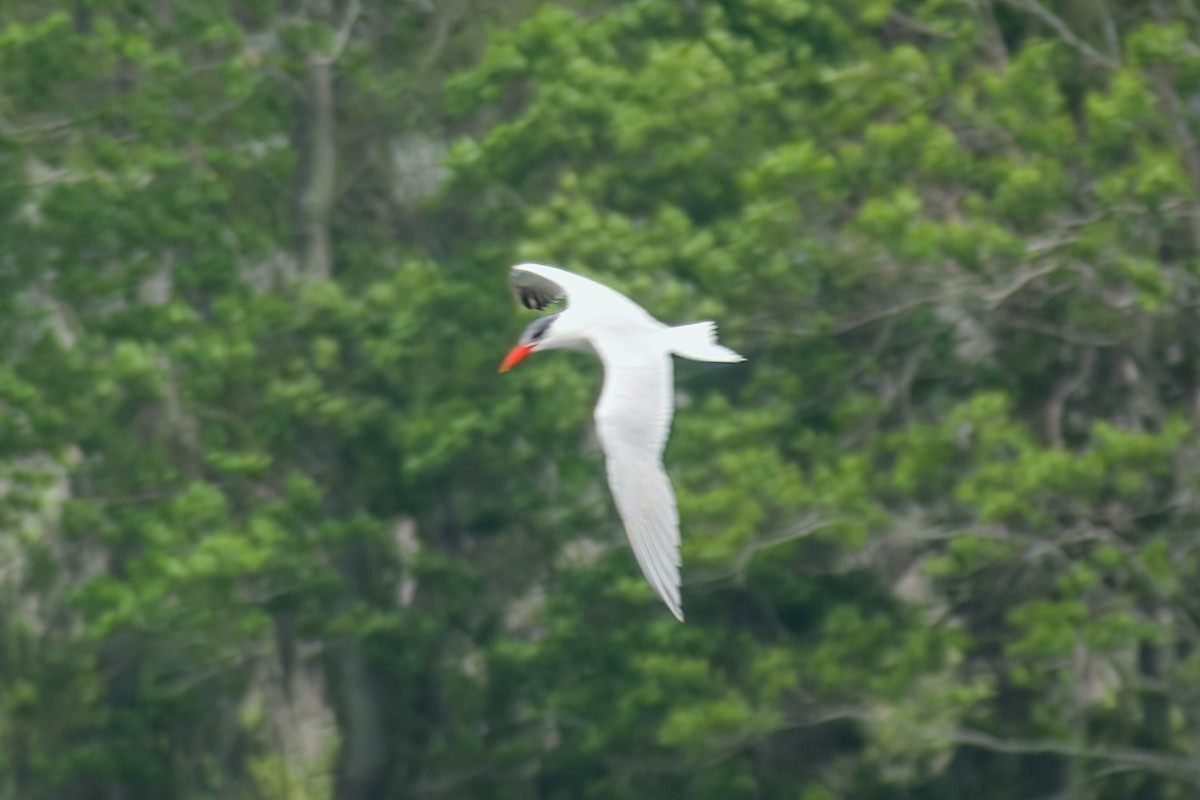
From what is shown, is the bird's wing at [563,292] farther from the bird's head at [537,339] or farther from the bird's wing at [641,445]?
the bird's wing at [641,445]

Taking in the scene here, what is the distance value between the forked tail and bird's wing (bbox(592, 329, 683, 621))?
0.06 meters

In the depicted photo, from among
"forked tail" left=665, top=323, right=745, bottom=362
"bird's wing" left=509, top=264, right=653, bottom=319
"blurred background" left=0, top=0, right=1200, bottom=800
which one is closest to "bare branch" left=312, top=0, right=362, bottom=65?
"blurred background" left=0, top=0, right=1200, bottom=800

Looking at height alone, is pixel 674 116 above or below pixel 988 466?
above

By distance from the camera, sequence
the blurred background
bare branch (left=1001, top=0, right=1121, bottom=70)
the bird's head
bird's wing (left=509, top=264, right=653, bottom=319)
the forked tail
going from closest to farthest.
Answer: the forked tail, the bird's head, bird's wing (left=509, top=264, right=653, bottom=319), the blurred background, bare branch (left=1001, top=0, right=1121, bottom=70)

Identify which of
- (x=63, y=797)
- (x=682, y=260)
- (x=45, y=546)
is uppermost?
(x=682, y=260)

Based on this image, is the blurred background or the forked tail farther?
the blurred background

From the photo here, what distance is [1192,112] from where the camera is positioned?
16312 mm

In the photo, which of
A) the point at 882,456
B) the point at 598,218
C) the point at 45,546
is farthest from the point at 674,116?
the point at 45,546

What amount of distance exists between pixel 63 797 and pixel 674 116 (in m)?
5.96

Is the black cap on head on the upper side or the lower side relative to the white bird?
lower

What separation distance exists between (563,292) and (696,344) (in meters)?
1.31

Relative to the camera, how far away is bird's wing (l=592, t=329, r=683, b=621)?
9.09 meters

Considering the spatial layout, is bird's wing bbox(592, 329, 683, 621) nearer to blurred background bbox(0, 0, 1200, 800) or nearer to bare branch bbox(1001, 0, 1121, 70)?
blurred background bbox(0, 0, 1200, 800)

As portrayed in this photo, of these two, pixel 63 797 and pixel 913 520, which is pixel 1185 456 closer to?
pixel 913 520
